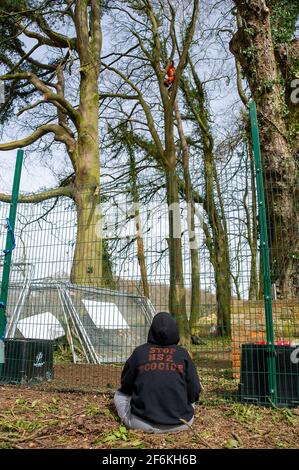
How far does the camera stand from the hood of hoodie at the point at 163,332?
3.96 metres

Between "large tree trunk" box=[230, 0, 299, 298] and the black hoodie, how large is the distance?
5.92 feet

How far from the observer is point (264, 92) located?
7.47 metres

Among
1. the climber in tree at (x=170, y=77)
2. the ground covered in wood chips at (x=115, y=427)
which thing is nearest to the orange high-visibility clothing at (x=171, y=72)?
the climber in tree at (x=170, y=77)

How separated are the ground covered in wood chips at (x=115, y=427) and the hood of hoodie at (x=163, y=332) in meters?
0.76

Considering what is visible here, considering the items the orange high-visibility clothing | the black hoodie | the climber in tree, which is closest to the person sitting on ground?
the black hoodie

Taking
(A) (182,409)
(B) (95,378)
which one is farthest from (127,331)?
(A) (182,409)

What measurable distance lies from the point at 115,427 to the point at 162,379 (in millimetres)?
678

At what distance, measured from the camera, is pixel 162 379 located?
375 centimetres

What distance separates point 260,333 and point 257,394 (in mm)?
901

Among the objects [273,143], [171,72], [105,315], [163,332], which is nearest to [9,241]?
[105,315]

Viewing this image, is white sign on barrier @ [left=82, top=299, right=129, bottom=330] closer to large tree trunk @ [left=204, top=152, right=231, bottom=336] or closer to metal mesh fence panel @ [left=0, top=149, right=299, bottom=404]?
metal mesh fence panel @ [left=0, top=149, right=299, bottom=404]

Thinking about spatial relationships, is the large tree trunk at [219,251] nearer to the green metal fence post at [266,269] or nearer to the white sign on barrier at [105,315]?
the green metal fence post at [266,269]
